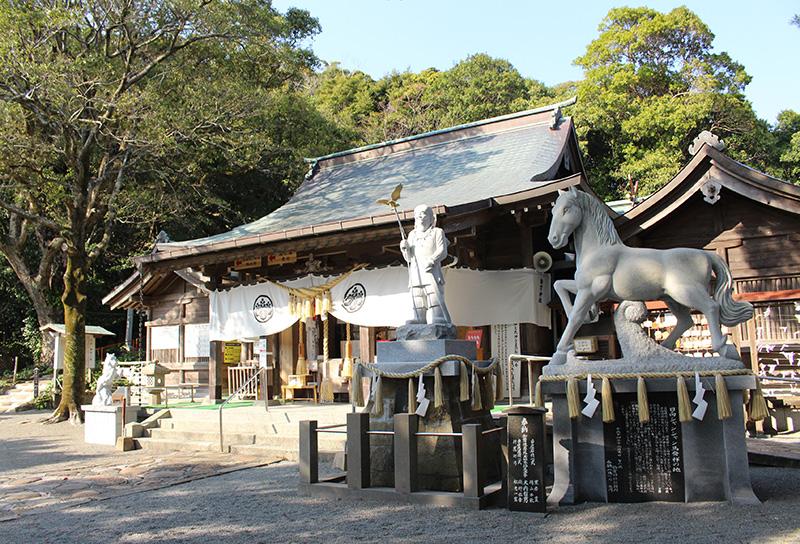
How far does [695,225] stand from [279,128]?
48.8 feet

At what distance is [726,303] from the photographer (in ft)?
19.7

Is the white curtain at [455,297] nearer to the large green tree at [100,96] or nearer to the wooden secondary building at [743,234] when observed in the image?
the wooden secondary building at [743,234]

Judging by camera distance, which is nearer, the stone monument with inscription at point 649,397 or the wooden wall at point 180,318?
the stone monument with inscription at point 649,397

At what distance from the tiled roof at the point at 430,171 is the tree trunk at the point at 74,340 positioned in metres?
1.90

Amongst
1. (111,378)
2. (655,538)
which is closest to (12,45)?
(111,378)

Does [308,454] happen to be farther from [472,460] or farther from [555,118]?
[555,118]

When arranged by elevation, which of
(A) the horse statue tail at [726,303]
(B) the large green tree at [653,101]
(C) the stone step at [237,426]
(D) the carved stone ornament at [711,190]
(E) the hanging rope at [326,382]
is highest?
(B) the large green tree at [653,101]

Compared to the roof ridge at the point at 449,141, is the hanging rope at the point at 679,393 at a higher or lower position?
lower

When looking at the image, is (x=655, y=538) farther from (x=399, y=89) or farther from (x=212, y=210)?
(x=399, y=89)

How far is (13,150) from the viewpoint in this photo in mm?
13203

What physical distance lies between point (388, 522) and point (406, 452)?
833mm

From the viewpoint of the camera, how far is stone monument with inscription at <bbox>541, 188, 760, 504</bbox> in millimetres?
5535

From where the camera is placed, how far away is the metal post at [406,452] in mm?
6098

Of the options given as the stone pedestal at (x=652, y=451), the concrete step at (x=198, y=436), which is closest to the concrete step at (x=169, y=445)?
the concrete step at (x=198, y=436)
